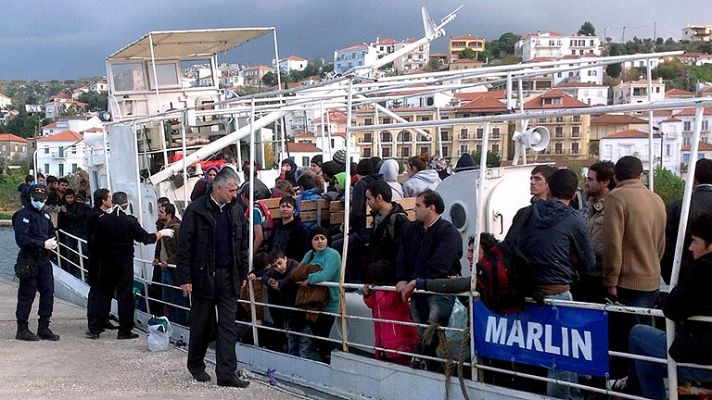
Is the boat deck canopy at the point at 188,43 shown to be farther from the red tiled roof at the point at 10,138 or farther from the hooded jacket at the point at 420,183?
the red tiled roof at the point at 10,138

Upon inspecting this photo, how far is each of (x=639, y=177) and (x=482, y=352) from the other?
1676mm

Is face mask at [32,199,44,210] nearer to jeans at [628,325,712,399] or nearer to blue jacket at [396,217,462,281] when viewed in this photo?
blue jacket at [396,217,462,281]

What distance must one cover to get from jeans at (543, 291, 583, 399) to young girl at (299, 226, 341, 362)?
2.39 meters

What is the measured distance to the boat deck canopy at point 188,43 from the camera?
13.5m

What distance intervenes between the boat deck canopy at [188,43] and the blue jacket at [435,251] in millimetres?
8023

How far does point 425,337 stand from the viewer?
619 centimetres

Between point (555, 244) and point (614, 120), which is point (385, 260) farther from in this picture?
point (614, 120)

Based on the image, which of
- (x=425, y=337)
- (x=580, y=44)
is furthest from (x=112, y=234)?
(x=580, y=44)

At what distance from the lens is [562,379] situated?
5.39m

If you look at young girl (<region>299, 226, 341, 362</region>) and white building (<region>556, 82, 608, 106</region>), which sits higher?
white building (<region>556, 82, 608, 106</region>)

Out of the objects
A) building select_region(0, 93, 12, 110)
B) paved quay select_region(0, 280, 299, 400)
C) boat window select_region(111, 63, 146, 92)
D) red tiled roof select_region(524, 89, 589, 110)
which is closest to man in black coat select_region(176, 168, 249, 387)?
paved quay select_region(0, 280, 299, 400)

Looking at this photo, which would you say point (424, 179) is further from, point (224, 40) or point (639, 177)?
point (224, 40)

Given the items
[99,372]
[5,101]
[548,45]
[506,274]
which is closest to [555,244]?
[506,274]

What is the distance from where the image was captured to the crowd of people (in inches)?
209
